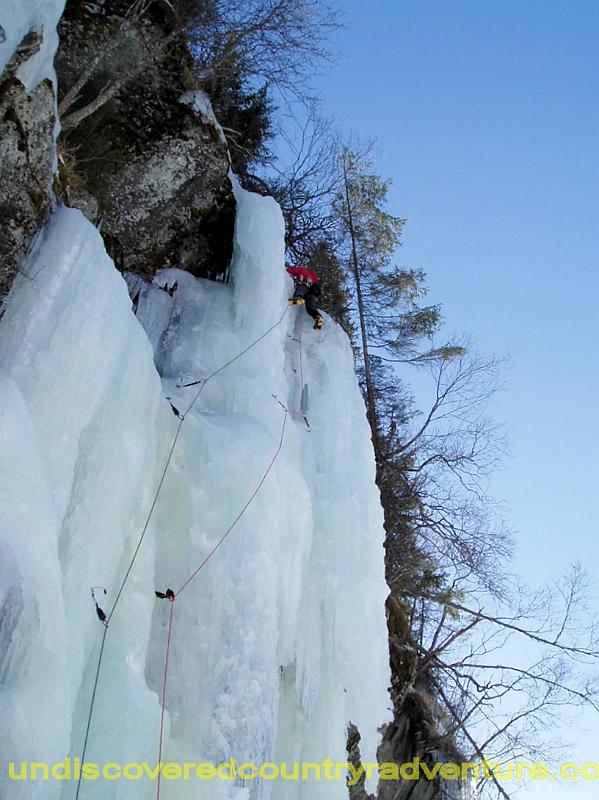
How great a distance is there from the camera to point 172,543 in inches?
156

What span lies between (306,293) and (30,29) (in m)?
3.60

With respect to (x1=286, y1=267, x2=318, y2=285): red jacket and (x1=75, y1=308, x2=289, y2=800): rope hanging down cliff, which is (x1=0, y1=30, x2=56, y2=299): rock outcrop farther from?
(x1=286, y1=267, x2=318, y2=285): red jacket

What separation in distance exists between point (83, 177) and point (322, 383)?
9.12 feet

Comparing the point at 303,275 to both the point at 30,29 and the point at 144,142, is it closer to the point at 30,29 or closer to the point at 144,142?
the point at 144,142

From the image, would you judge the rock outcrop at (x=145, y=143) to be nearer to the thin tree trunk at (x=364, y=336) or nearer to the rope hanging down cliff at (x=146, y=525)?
the rope hanging down cliff at (x=146, y=525)

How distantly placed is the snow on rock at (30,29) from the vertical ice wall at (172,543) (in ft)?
2.59

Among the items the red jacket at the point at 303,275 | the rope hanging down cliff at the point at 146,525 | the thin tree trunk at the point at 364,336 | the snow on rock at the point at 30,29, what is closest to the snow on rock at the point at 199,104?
the red jacket at the point at 303,275

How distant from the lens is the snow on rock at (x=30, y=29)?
11.3ft

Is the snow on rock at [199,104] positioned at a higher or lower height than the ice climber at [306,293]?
higher

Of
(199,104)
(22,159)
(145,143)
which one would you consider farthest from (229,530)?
(199,104)

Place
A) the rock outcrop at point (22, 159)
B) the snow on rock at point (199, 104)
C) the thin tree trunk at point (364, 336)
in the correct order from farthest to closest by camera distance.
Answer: the thin tree trunk at point (364, 336)
the snow on rock at point (199, 104)
the rock outcrop at point (22, 159)

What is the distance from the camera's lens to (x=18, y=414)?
9.25ft

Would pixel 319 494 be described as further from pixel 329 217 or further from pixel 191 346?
pixel 329 217

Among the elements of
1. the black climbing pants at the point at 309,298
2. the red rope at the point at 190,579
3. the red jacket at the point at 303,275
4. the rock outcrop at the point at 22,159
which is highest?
the red jacket at the point at 303,275
